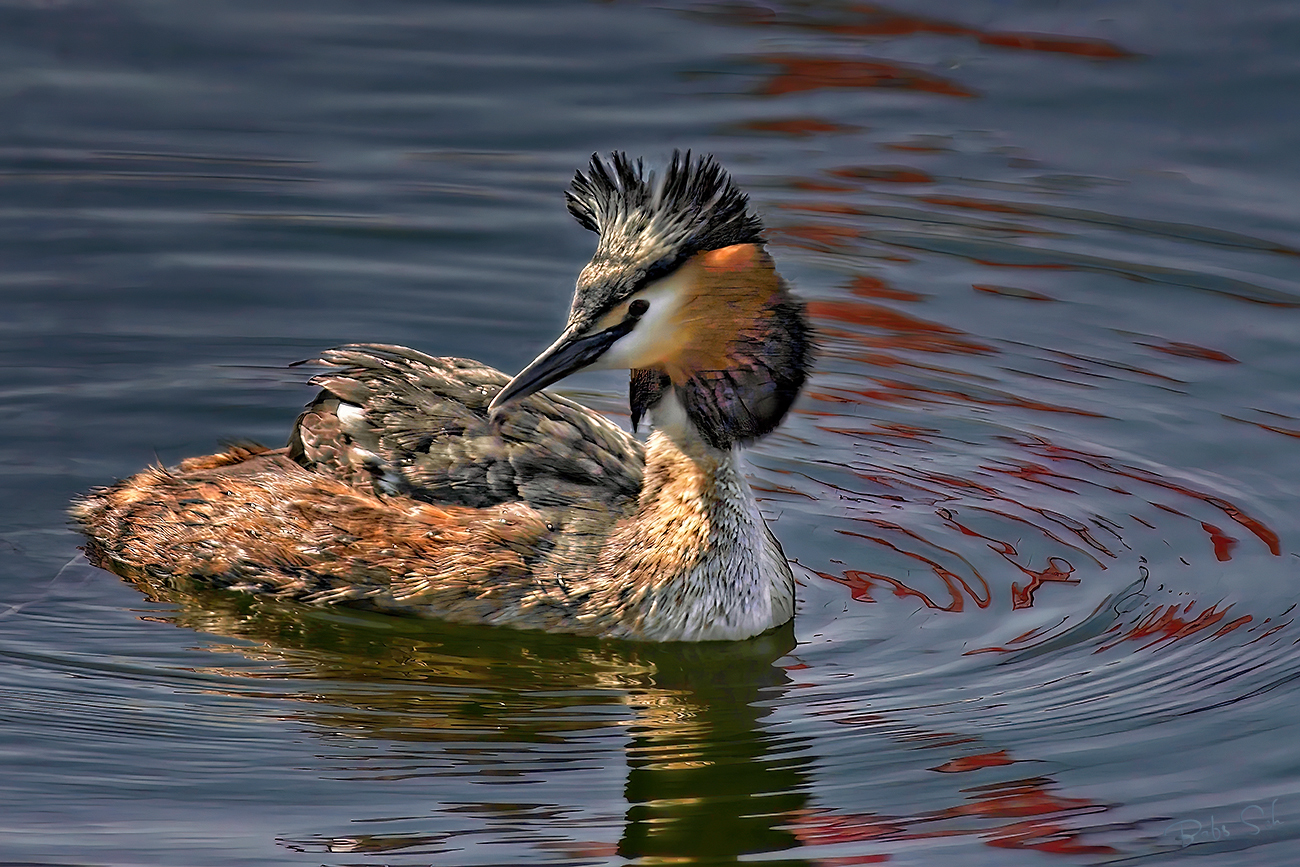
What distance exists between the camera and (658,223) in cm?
782

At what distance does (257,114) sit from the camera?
14.0m

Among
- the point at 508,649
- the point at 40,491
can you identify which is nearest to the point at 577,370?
the point at 508,649

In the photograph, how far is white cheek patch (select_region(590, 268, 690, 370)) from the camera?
25.8 feet

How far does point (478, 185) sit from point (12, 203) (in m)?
2.87

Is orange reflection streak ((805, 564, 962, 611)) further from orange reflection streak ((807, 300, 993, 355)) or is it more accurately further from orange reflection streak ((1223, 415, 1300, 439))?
orange reflection streak ((807, 300, 993, 355))

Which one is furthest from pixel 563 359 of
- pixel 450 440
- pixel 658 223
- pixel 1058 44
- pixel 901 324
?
pixel 1058 44

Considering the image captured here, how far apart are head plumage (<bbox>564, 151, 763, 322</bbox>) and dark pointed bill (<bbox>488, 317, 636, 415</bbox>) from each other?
114mm

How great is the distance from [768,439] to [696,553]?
80.6 inches

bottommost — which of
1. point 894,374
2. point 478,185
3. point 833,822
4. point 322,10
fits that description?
point 833,822

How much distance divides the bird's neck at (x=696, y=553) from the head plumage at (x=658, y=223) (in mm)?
653

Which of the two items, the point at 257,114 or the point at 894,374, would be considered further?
the point at 257,114

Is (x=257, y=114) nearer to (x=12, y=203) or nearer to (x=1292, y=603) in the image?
(x=12, y=203)

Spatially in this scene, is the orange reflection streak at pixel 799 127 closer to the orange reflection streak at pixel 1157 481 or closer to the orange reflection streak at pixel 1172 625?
the orange reflection streak at pixel 1157 481

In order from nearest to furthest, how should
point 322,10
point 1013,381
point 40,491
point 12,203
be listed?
point 40,491
point 1013,381
point 12,203
point 322,10
